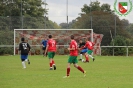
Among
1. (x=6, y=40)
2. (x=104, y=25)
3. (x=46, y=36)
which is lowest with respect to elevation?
(x=6, y=40)

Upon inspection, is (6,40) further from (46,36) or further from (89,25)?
(89,25)

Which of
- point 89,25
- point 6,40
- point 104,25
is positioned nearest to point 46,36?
point 6,40

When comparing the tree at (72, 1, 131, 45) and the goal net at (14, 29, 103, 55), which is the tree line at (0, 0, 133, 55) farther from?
the goal net at (14, 29, 103, 55)

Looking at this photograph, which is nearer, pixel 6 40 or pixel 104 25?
pixel 6 40

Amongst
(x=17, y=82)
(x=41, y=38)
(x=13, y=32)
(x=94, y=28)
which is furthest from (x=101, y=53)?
(x=17, y=82)

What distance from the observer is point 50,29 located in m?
51.1

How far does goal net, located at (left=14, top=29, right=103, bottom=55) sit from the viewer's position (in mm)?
49875

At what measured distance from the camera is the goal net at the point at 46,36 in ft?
164

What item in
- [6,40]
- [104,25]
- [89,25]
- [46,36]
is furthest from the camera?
[89,25]

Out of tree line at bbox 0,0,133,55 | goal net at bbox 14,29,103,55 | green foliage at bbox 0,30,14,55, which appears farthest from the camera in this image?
tree line at bbox 0,0,133,55

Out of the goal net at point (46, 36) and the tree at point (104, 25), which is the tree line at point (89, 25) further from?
the goal net at point (46, 36)

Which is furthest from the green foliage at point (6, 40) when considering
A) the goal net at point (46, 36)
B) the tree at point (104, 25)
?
the tree at point (104, 25)

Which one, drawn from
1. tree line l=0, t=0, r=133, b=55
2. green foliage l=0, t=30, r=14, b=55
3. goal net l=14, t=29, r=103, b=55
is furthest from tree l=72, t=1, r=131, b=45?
green foliage l=0, t=30, r=14, b=55

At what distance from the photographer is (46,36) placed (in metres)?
50.7
